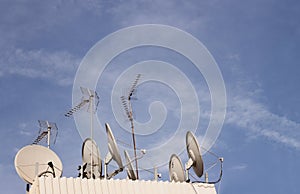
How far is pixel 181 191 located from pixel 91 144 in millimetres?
6020

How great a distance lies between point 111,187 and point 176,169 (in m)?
5.29

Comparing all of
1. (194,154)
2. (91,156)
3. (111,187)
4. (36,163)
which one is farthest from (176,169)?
(36,163)

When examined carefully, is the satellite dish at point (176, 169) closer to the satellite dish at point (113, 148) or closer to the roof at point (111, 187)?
the roof at point (111, 187)

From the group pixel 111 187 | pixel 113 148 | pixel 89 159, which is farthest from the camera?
pixel 89 159

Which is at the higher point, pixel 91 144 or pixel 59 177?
pixel 91 144

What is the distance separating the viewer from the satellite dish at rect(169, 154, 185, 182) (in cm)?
3022

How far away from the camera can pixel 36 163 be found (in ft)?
90.1

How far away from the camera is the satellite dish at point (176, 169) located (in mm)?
30219

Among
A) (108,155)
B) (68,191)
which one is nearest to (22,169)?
(68,191)

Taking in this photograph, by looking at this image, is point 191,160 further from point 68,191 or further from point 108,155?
point 68,191

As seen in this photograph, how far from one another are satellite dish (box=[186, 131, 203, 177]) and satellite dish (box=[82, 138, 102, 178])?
5.06 metres

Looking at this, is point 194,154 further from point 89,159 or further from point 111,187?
point 89,159

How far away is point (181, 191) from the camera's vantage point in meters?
28.3

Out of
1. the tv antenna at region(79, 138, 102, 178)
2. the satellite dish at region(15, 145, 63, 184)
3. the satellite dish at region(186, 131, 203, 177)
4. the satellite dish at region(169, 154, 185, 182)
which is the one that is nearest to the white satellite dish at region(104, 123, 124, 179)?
the tv antenna at region(79, 138, 102, 178)
